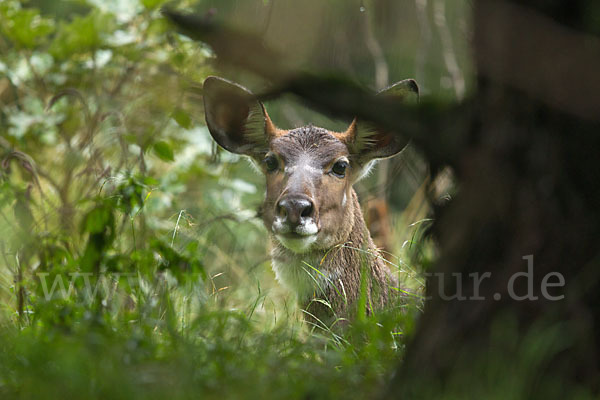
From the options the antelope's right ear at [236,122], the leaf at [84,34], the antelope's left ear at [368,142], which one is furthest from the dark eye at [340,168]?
the leaf at [84,34]

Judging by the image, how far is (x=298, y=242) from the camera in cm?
448

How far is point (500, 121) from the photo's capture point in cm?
236

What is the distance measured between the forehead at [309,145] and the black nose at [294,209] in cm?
58

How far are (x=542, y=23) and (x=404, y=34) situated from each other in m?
6.65

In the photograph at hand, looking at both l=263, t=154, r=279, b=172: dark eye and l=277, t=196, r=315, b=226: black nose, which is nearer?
l=277, t=196, r=315, b=226: black nose

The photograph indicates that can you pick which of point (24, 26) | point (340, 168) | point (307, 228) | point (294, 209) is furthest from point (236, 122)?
point (24, 26)

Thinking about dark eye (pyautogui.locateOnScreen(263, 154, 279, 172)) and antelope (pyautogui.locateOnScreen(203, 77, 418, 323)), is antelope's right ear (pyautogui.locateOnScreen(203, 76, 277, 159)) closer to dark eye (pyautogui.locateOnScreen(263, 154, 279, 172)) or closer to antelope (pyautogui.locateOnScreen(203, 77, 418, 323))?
antelope (pyautogui.locateOnScreen(203, 77, 418, 323))

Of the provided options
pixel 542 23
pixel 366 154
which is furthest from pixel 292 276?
pixel 542 23

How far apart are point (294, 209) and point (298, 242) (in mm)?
219

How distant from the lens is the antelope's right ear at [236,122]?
14.8 feet

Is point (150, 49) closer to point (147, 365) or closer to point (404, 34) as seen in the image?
point (404, 34)

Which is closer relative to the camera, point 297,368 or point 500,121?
point 500,121

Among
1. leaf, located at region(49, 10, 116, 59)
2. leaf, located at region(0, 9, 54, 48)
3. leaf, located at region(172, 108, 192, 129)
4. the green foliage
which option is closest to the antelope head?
leaf, located at region(172, 108, 192, 129)

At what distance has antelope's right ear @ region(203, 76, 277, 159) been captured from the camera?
14.8ft
